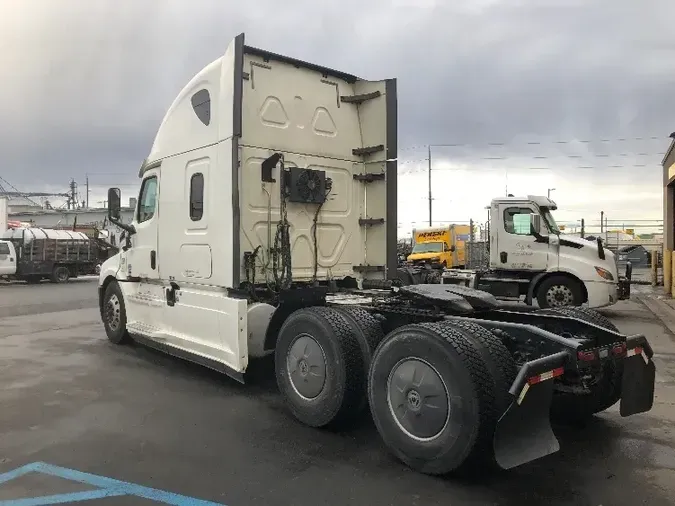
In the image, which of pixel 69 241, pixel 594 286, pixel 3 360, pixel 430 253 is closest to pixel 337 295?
pixel 3 360

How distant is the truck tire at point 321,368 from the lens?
4.79 m

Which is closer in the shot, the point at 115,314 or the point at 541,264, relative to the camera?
the point at 115,314

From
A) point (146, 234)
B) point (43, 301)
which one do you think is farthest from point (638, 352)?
point (43, 301)

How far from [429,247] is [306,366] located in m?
19.1

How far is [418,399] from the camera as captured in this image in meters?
4.07

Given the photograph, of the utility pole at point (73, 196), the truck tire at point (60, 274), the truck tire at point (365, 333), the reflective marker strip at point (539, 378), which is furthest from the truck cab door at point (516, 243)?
the utility pole at point (73, 196)

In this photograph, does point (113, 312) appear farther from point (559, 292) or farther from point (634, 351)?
point (559, 292)

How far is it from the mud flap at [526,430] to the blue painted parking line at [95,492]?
6.07 ft

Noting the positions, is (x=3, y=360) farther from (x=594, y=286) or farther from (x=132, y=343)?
(x=594, y=286)

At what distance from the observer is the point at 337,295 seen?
6418 mm

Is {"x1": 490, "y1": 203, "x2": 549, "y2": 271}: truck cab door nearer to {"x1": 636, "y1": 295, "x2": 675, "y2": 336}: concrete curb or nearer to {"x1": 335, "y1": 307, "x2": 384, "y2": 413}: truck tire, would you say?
{"x1": 636, "y1": 295, "x2": 675, "y2": 336}: concrete curb

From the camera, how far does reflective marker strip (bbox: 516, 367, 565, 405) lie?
357 cm

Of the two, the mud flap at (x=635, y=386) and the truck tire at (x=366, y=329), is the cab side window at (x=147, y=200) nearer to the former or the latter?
the truck tire at (x=366, y=329)

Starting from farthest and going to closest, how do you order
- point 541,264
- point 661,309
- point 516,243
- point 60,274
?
point 60,274 < point 661,309 < point 516,243 < point 541,264
